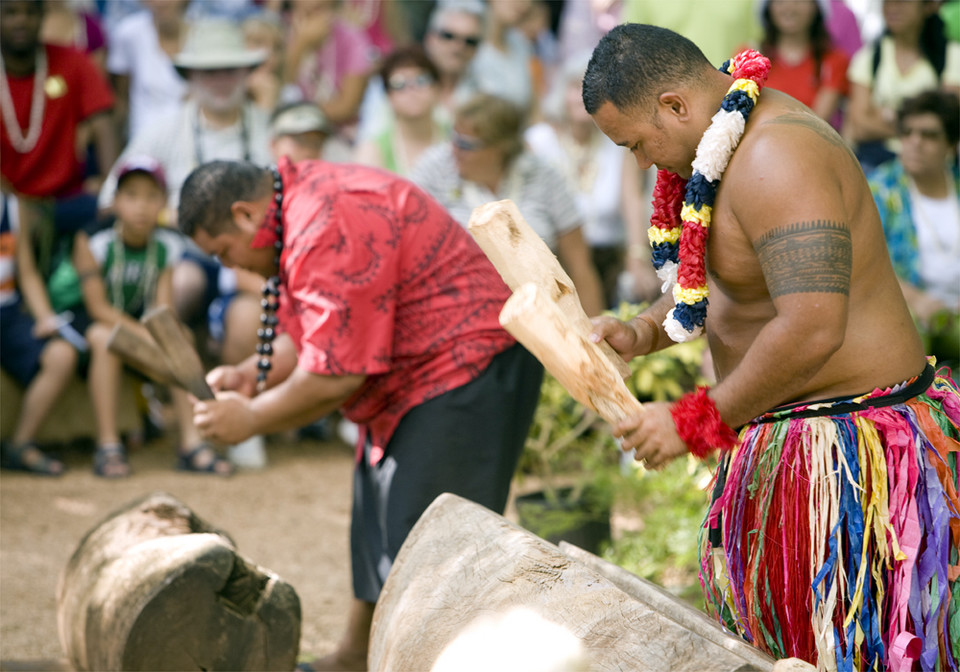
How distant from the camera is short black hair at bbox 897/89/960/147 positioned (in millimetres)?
5328

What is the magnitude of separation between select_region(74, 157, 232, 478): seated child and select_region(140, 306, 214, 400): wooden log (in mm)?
2586

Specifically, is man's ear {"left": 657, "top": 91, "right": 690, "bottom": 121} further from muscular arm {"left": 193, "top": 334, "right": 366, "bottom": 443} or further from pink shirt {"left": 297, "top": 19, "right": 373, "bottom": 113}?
pink shirt {"left": 297, "top": 19, "right": 373, "bottom": 113}

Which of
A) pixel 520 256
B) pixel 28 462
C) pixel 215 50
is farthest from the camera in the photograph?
pixel 215 50

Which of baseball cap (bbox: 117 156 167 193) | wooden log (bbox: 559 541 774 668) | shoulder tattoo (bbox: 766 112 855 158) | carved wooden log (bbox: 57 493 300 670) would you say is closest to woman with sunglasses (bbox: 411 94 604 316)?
baseball cap (bbox: 117 156 167 193)

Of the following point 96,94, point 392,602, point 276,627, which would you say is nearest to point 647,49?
point 392,602

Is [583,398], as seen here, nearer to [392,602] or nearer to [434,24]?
[392,602]

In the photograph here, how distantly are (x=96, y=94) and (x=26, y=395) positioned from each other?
1916mm

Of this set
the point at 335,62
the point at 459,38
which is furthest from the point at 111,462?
the point at 335,62

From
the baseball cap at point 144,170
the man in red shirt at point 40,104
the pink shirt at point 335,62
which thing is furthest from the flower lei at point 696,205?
the pink shirt at point 335,62

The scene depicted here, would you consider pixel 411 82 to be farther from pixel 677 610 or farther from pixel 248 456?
pixel 677 610

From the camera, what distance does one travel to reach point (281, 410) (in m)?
3.06

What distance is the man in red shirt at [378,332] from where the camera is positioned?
298 centimetres

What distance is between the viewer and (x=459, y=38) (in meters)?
6.59

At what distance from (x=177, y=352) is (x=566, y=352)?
1523 millimetres
